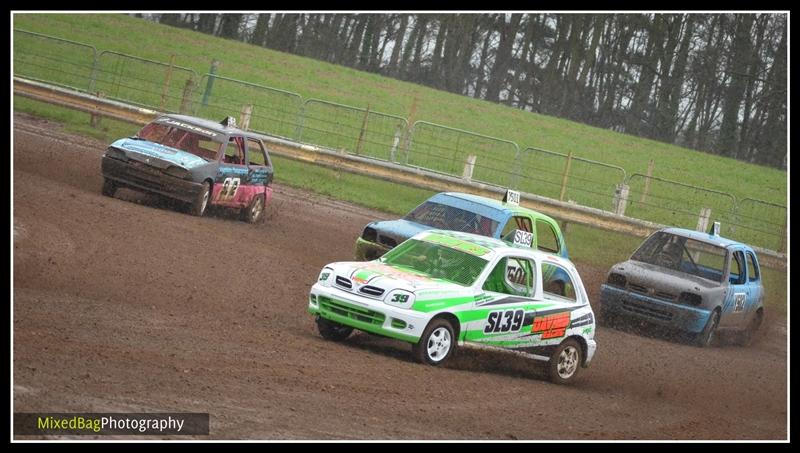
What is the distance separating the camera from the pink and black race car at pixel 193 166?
52.3 feet

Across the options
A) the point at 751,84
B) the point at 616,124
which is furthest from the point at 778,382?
the point at 616,124

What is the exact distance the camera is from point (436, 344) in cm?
1038

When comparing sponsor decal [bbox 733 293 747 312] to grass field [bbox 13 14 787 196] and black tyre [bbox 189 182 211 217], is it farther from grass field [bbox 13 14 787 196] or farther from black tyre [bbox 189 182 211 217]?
grass field [bbox 13 14 787 196]

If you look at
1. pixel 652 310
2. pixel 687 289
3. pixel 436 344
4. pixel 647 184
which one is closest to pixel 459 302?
pixel 436 344

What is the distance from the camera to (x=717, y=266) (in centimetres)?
1820

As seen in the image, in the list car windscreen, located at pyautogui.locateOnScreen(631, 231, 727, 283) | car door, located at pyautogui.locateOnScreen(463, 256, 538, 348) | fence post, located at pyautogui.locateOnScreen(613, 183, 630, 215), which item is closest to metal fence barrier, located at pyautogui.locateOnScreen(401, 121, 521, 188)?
fence post, located at pyautogui.locateOnScreen(613, 183, 630, 215)

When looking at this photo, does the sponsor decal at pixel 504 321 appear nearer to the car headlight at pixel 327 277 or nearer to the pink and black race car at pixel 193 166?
the car headlight at pixel 327 277

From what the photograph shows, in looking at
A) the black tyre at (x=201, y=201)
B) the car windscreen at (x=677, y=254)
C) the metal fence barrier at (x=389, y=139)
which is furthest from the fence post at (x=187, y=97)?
the car windscreen at (x=677, y=254)

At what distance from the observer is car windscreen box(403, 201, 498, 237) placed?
48.8ft

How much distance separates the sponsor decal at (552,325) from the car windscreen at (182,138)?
23.2 ft

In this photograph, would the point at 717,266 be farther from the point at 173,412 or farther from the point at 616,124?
the point at 616,124

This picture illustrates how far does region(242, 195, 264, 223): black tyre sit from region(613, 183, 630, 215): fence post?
8943 millimetres

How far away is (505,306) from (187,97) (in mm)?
15724
